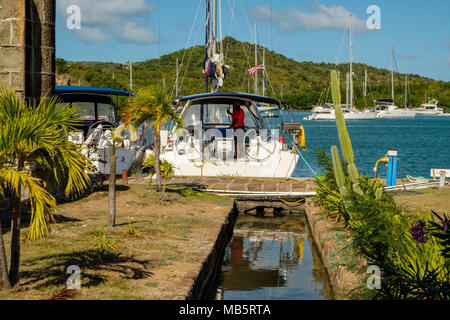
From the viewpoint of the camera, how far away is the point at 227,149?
19094mm

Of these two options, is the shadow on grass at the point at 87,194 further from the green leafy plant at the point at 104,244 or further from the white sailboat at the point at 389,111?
the white sailboat at the point at 389,111

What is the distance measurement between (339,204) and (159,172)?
4579 millimetres

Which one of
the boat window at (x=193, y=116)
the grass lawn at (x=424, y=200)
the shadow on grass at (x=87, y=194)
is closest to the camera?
the grass lawn at (x=424, y=200)

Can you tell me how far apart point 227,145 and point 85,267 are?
11.7 metres

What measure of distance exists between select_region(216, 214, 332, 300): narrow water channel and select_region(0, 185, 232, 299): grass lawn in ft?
2.56

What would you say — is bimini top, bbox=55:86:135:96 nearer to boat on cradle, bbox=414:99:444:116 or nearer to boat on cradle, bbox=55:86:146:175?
boat on cradle, bbox=55:86:146:175

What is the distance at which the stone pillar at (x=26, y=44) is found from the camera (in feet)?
31.7

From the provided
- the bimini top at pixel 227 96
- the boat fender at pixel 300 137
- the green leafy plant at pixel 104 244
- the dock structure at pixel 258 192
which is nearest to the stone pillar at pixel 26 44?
the green leafy plant at pixel 104 244

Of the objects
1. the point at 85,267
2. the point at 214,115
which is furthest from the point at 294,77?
the point at 85,267

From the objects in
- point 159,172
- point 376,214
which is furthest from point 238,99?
point 376,214

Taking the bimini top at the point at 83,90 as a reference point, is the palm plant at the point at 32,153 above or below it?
below

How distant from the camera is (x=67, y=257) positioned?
807cm

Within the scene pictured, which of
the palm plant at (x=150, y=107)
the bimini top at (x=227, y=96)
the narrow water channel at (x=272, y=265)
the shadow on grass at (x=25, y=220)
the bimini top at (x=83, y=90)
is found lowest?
the narrow water channel at (x=272, y=265)

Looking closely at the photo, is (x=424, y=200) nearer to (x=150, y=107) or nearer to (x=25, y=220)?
(x=150, y=107)
